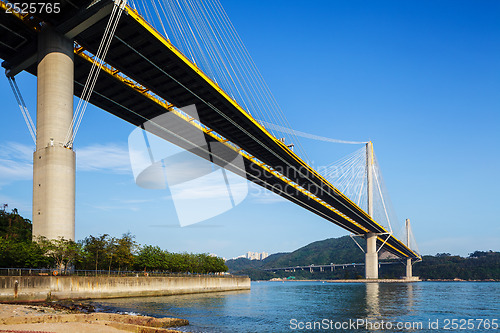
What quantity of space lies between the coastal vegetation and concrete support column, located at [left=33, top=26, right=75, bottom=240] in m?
1.29

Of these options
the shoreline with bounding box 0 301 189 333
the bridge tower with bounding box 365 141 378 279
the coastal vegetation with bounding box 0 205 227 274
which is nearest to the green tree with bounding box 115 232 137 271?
the coastal vegetation with bounding box 0 205 227 274

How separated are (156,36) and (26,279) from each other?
20023 millimetres

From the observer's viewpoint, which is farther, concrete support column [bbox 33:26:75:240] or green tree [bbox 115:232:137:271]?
green tree [bbox 115:232:137:271]

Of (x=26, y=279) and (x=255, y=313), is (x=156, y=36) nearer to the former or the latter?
(x=26, y=279)

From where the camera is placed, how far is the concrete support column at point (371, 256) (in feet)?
365

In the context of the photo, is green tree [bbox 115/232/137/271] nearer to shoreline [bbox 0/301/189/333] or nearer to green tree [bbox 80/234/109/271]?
green tree [bbox 80/234/109/271]

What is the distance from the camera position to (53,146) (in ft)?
104

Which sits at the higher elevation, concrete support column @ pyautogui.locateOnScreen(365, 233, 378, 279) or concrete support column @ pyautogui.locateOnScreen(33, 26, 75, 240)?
concrete support column @ pyautogui.locateOnScreen(33, 26, 75, 240)

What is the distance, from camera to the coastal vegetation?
31.1 m

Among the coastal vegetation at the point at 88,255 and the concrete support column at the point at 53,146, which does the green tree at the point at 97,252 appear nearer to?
the coastal vegetation at the point at 88,255

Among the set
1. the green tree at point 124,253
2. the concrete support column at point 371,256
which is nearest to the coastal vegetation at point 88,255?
the green tree at point 124,253

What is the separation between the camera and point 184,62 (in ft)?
123

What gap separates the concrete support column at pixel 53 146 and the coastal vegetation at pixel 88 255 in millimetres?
1290

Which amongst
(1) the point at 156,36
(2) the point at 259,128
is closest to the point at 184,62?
(1) the point at 156,36
